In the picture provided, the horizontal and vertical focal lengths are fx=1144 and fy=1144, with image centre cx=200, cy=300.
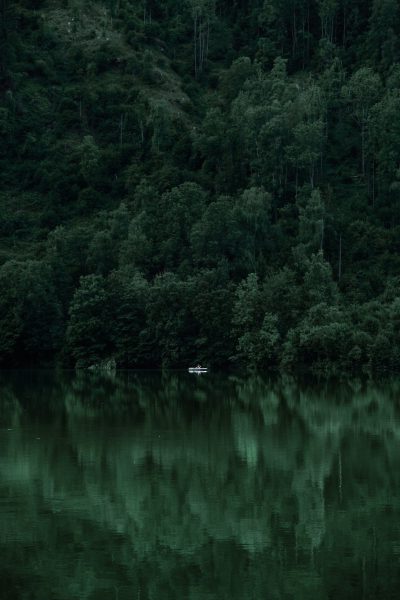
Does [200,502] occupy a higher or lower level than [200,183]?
lower

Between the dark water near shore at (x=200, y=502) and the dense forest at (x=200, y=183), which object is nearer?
the dark water near shore at (x=200, y=502)

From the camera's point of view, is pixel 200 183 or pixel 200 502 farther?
pixel 200 183

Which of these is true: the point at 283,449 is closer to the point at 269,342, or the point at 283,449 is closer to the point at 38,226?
the point at 269,342

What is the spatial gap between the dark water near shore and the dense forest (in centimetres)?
4458

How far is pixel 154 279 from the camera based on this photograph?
121 meters

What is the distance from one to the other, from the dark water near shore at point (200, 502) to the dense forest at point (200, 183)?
146 feet

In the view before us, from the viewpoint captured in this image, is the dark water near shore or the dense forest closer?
the dark water near shore

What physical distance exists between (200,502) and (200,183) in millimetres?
107402

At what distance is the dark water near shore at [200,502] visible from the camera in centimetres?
2852

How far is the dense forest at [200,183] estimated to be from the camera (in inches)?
4446

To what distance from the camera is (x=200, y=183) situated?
143000 millimetres

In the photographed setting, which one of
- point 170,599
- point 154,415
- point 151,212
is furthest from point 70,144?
point 170,599

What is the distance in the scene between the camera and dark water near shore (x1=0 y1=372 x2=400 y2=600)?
2852cm

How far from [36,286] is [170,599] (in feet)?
303
